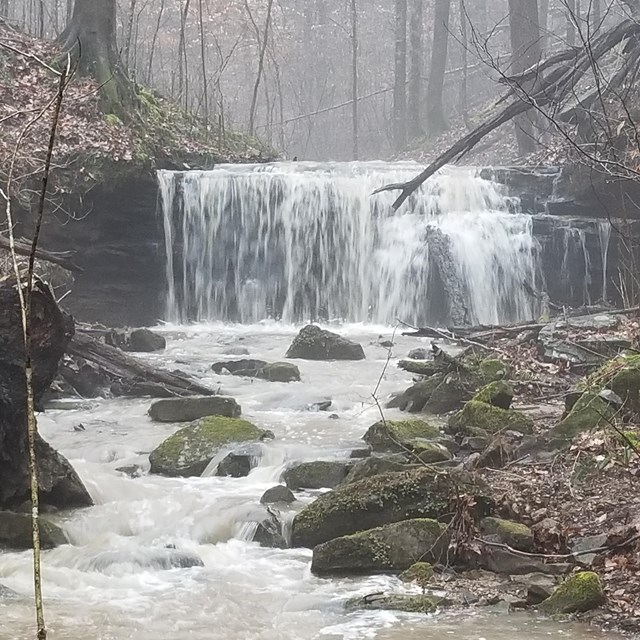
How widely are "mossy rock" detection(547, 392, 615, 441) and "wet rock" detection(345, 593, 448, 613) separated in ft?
7.93

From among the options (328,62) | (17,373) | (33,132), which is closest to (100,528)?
(17,373)

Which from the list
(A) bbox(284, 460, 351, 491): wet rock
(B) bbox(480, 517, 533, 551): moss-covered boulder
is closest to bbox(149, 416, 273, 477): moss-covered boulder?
(A) bbox(284, 460, 351, 491): wet rock

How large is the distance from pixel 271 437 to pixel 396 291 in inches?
333

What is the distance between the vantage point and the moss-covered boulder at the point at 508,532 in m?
5.05

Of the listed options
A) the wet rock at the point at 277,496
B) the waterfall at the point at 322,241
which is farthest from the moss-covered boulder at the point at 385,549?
the waterfall at the point at 322,241

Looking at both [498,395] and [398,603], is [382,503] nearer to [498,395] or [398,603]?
[398,603]

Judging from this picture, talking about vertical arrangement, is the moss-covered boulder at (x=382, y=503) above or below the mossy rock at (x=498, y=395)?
below

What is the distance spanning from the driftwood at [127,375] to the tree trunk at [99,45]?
6.84m

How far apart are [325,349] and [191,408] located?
370cm

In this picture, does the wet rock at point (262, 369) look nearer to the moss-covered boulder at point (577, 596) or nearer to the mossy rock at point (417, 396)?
the mossy rock at point (417, 396)

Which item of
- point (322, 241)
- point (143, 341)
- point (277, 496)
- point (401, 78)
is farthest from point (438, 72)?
point (277, 496)

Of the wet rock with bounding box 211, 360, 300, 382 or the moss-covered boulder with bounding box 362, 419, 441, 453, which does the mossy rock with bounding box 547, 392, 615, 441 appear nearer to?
the moss-covered boulder with bounding box 362, 419, 441, 453

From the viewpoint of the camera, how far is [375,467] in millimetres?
6332

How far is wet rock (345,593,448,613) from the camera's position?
176 inches
